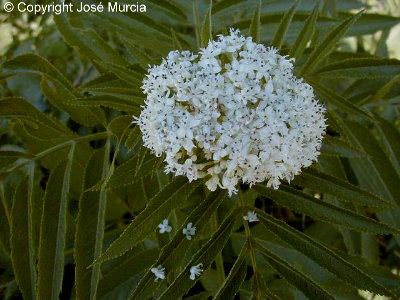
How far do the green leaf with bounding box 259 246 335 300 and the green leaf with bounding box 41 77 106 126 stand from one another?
2.39 feet

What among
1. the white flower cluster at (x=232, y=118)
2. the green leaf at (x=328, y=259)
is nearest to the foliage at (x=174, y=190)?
the green leaf at (x=328, y=259)

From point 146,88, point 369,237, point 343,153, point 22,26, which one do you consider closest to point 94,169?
point 146,88

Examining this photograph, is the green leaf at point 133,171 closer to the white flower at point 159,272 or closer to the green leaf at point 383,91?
the white flower at point 159,272

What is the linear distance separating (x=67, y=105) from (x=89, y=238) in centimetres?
45

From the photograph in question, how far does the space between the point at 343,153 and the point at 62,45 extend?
185 centimetres

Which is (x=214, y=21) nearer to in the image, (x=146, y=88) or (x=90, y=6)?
(x=90, y=6)

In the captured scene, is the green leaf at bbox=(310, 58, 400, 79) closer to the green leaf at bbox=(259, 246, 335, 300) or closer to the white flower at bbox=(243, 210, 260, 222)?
the white flower at bbox=(243, 210, 260, 222)

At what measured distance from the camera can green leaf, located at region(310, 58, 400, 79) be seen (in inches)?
57.1

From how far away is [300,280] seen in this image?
1158 millimetres

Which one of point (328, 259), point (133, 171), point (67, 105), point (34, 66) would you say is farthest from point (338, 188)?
point (34, 66)

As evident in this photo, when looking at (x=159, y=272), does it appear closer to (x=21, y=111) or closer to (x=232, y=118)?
(x=232, y=118)

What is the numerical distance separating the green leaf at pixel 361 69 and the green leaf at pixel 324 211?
1.29 ft

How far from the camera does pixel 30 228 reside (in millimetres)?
1463

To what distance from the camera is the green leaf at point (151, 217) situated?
3.83 feet
